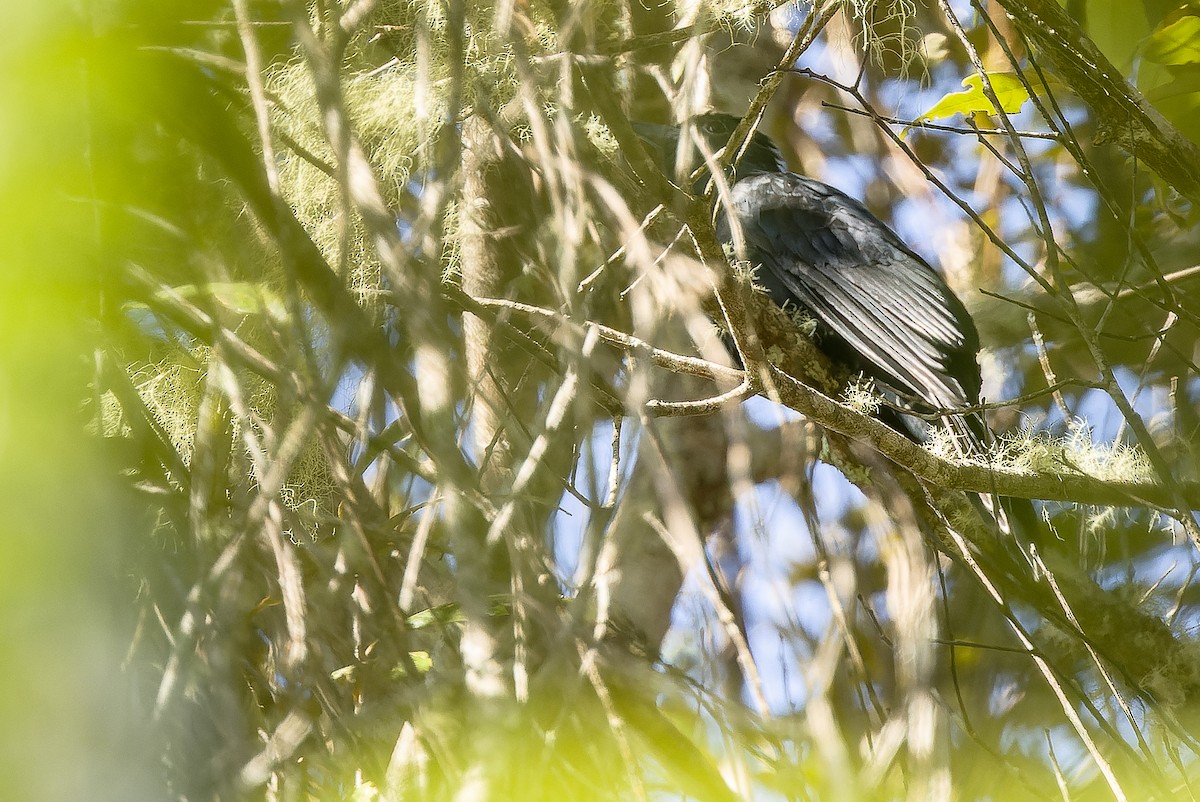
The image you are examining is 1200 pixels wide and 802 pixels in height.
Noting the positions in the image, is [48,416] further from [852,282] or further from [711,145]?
[711,145]

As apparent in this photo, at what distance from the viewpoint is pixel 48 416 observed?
476mm

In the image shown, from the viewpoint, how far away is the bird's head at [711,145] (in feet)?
9.14

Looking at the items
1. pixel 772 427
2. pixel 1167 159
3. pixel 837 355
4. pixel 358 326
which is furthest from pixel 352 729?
pixel 772 427

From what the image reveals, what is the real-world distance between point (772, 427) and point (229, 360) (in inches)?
98.6

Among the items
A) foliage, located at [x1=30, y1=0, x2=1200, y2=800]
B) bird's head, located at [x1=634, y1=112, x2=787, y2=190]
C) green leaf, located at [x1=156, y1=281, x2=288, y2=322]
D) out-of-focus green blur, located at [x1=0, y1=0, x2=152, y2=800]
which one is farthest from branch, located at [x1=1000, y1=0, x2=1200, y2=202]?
out-of-focus green blur, located at [x1=0, y1=0, x2=152, y2=800]

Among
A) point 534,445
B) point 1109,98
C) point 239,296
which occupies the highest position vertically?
point 1109,98

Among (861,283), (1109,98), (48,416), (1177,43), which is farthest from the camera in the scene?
(861,283)

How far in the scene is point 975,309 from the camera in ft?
11.6

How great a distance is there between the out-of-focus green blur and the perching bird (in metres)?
2.18

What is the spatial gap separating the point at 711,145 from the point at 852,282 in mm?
678

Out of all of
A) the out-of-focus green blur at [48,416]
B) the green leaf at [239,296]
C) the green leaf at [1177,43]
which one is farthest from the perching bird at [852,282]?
the out-of-focus green blur at [48,416]

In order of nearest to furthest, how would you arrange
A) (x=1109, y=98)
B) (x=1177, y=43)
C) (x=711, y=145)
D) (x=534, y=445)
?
1. (x=534, y=445)
2. (x=1109, y=98)
3. (x=1177, y=43)
4. (x=711, y=145)

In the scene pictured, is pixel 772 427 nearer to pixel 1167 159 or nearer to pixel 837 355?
pixel 837 355

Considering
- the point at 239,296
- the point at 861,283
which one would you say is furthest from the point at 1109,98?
the point at 239,296
